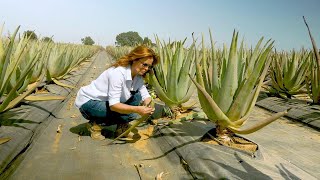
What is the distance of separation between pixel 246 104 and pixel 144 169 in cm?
99

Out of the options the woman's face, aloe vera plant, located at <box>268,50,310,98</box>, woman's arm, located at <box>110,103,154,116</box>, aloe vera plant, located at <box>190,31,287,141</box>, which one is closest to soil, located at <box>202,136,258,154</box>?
aloe vera plant, located at <box>190,31,287,141</box>

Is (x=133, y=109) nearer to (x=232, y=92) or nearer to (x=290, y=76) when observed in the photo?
(x=232, y=92)

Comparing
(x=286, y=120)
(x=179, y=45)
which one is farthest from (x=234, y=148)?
(x=286, y=120)

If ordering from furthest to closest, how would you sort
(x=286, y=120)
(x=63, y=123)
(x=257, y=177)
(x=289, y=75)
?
(x=289, y=75) < (x=286, y=120) < (x=63, y=123) < (x=257, y=177)

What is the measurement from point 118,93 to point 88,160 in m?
0.71

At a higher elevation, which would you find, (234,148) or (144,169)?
(234,148)

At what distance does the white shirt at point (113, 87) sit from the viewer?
309cm

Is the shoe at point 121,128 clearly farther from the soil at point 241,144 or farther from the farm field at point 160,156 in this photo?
the soil at point 241,144

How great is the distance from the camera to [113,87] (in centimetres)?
309

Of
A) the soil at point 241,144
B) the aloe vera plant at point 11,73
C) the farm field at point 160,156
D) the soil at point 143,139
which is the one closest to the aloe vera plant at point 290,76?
the farm field at point 160,156

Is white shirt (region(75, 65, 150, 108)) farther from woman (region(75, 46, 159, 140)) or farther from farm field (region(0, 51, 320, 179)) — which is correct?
farm field (region(0, 51, 320, 179))

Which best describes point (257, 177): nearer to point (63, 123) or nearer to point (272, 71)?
point (63, 123)

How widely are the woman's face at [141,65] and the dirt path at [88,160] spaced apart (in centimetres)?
74

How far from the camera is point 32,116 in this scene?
11.6 feet
